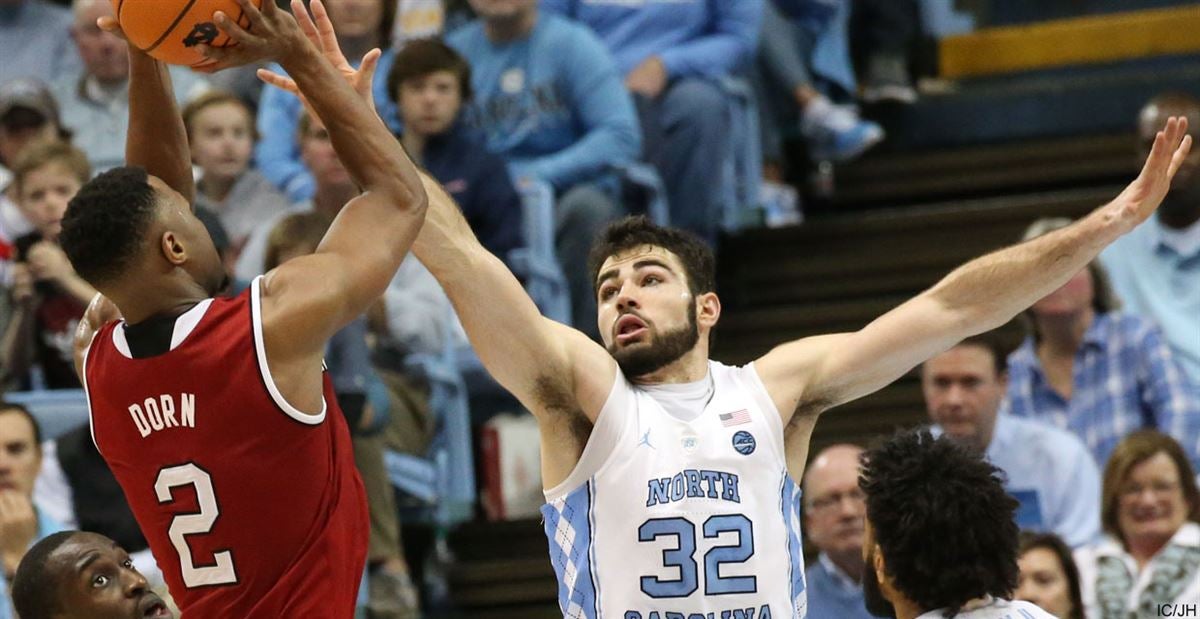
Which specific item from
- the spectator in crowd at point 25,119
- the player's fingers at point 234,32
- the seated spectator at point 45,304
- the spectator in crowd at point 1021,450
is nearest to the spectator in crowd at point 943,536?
the player's fingers at point 234,32

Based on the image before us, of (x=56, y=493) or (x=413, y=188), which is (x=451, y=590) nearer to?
(x=56, y=493)

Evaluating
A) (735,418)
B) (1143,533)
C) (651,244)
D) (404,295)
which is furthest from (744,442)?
(404,295)

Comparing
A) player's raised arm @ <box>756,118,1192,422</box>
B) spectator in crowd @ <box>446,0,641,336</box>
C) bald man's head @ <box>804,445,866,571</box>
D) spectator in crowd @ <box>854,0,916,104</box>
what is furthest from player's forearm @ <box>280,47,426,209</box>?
spectator in crowd @ <box>854,0,916,104</box>

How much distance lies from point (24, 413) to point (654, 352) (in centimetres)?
312

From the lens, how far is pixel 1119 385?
772cm

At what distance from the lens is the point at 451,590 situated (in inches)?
324

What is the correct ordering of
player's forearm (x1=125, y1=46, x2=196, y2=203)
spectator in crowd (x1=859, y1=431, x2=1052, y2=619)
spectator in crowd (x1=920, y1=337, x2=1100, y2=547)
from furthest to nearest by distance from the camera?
1. spectator in crowd (x1=920, y1=337, x2=1100, y2=547)
2. player's forearm (x1=125, y1=46, x2=196, y2=203)
3. spectator in crowd (x1=859, y1=431, x2=1052, y2=619)

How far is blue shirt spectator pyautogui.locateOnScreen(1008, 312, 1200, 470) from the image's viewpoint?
7672 mm

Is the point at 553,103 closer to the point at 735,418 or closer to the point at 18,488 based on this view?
the point at 18,488

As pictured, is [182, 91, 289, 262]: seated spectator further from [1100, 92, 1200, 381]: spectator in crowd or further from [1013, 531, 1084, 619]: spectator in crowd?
[1013, 531, 1084, 619]: spectator in crowd

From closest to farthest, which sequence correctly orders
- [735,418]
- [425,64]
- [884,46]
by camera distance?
[735,418], [425,64], [884,46]

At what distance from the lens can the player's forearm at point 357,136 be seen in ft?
14.4

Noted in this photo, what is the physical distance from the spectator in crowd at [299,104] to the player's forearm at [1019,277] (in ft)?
13.9

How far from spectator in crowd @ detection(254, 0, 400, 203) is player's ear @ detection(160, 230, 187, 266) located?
4.58 meters
